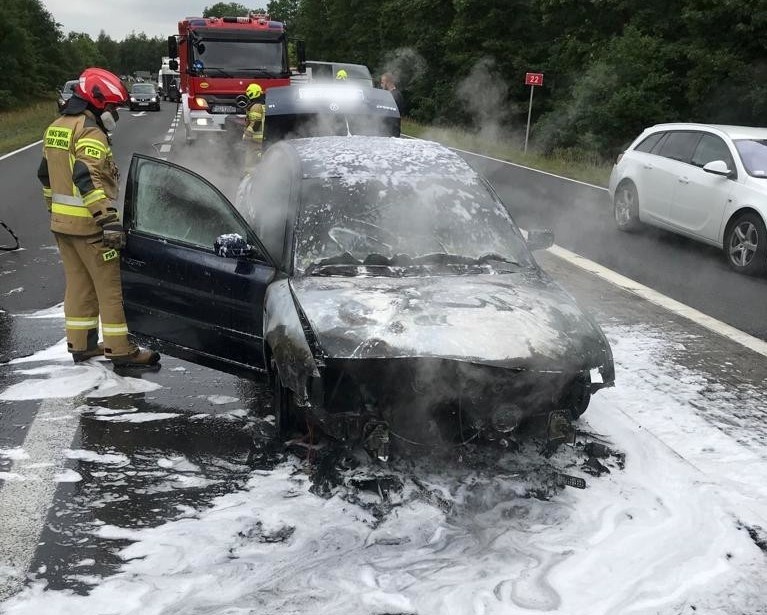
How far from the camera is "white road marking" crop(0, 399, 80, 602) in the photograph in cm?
330

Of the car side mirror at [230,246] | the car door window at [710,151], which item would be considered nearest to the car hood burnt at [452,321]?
the car side mirror at [230,246]

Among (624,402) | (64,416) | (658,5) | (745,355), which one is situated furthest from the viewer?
(658,5)

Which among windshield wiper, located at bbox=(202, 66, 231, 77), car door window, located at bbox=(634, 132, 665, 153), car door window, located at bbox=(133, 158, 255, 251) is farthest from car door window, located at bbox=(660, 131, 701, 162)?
windshield wiper, located at bbox=(202, 66, 231, 77)

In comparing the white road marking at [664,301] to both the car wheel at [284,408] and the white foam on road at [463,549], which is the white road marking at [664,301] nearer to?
the white foam on road at [463,549]

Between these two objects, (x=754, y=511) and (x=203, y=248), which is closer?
(x=754, y=511)

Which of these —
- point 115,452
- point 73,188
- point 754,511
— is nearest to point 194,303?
point 115,452

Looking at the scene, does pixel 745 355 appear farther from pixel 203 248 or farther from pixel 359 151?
pixel 203 248

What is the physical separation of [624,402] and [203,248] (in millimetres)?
2591

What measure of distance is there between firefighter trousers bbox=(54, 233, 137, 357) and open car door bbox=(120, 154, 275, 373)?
0.32 metres

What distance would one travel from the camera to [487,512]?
3693 mm

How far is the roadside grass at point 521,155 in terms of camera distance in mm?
19438

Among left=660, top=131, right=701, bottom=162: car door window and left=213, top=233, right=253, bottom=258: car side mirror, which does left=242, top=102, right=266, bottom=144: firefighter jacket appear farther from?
left=213, top=233, right=253, bottom=258: car side mirror

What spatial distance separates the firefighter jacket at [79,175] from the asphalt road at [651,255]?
488 centimetres

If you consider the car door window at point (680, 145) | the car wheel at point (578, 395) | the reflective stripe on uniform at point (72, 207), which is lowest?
the car wheel at point (578, 395)
